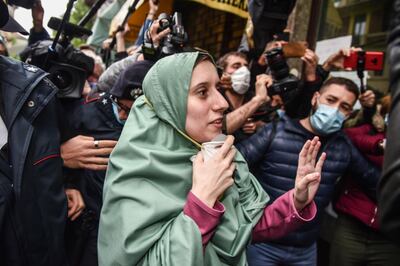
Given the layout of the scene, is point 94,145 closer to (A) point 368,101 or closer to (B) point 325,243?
(A) point 368,101

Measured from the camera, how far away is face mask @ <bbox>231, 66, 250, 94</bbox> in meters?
3.05

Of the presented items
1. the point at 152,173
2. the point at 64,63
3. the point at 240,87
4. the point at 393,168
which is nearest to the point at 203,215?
the point at 152,173

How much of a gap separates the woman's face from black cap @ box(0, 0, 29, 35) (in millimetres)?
928

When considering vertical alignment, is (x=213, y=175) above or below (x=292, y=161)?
above

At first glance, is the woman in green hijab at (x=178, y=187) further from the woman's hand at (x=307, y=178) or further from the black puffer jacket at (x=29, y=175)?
the black puffer jacket at (x=29, y=175)

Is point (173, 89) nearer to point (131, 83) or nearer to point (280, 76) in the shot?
point (131, 83)

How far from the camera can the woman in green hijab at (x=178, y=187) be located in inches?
51.8

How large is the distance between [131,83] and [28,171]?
84 cm

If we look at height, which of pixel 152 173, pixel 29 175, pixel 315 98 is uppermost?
pixel 315 98

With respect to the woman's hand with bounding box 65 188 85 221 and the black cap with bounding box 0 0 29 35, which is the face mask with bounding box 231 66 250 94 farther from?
the black cap with bounding box 0 0 29 35

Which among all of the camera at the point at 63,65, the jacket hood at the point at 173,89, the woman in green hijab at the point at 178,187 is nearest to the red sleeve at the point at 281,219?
the woman in green hijab at the point at 178,187

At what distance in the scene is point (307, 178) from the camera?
5.66ft

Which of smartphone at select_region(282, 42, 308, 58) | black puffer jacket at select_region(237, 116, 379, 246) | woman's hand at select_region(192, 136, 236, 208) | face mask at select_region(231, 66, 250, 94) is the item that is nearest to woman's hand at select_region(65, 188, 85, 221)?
woman's hand at select_region(192, 136, 236, 208)

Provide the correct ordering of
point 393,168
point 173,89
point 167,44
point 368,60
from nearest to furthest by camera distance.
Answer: point 393,168 → point 173,89 → point 167,44 → point 368,60
